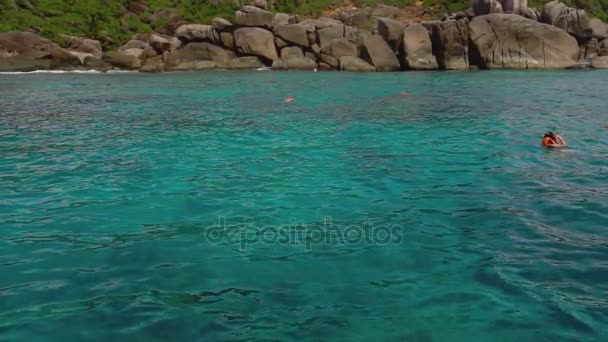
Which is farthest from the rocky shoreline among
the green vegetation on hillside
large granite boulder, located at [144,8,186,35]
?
large granite boulder, located at [144,8,186,35]

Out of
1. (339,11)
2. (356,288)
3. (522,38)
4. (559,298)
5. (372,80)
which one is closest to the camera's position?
(559,298)

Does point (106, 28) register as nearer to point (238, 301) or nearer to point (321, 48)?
point (321, 48)

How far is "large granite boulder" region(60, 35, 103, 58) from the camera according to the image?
54.3 metres

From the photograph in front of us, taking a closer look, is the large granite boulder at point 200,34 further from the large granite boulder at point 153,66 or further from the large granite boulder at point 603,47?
the large granite boulder at point 603,47

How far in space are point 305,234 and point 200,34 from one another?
1884 inches

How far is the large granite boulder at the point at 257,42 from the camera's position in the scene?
5003cm

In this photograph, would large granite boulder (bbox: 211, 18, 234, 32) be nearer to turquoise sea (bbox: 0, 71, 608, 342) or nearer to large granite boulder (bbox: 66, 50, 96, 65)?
large granite boulder (bbox: 66, 50, 96, 65)

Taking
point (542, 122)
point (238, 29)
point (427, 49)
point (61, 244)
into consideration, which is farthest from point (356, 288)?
point (238, 29)

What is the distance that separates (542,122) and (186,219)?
12.6 meters

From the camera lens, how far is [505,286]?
206 inches

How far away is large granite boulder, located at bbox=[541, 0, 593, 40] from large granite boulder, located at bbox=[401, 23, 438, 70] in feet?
37.4

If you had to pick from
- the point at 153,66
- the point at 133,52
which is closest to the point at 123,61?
the point at 133,52

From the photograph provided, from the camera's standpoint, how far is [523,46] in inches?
1753

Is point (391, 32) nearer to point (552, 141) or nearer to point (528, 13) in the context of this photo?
point (528, 13)
